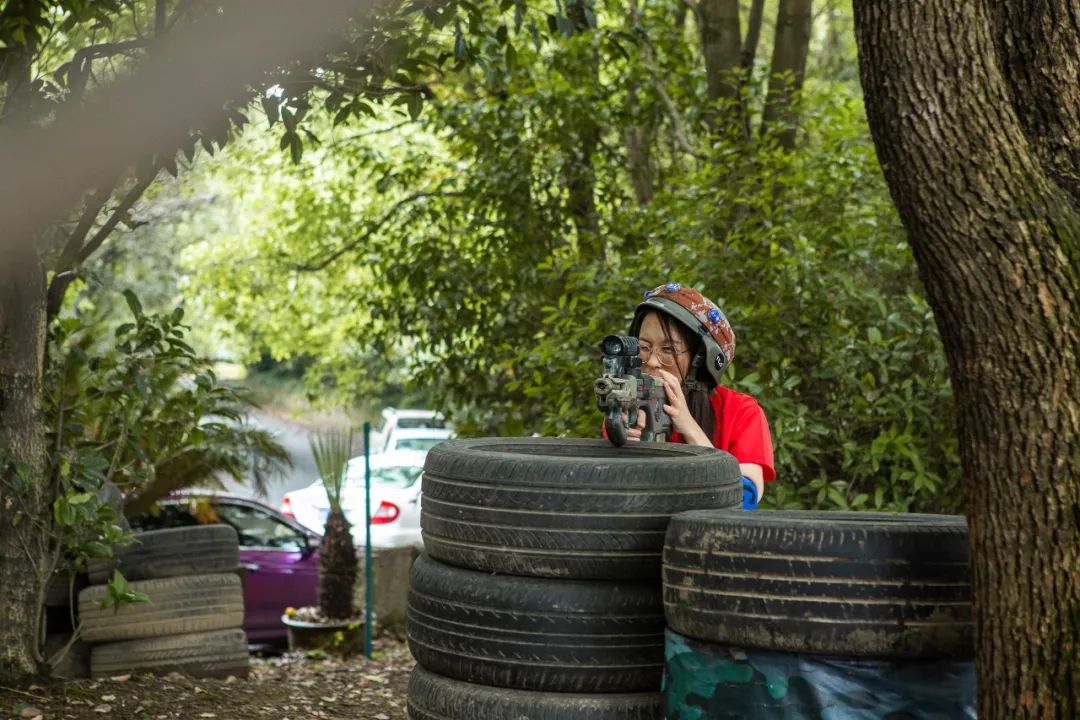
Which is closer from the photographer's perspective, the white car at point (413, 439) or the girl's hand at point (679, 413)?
the girl's hand at point (679, 413)

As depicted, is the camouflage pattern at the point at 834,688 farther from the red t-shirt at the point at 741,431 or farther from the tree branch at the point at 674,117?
the tree branch at the point at 674,117

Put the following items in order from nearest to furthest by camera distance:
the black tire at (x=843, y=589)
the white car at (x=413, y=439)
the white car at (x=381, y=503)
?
1. the black tire at (x=843, y=589)
2. the white car at (x=381, y=503)
3. the white car at (x=413, y=439)

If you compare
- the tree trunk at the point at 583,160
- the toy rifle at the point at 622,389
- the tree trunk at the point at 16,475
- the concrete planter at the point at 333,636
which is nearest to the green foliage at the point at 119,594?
the tree trunk at the point at 16,475

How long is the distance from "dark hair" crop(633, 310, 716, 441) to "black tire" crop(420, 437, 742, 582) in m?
0.96

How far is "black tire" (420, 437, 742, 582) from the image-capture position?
348cm

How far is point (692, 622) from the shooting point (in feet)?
10.2

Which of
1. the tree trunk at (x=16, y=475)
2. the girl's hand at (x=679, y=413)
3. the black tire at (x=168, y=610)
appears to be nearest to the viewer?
the girl's hand at (x=679, y=413)

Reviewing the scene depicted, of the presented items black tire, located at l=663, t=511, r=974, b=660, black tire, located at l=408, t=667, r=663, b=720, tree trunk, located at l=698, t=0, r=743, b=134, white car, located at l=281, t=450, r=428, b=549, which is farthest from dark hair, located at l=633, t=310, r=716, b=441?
white car, located at l=281, t=450, r=428, b=549

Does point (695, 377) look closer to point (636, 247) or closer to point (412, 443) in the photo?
point (636, 247)

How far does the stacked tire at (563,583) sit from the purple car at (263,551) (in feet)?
26.6

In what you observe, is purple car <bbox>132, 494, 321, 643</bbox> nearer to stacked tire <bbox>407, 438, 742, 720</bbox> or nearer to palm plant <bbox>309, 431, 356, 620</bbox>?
palm plant <bbox>309, 431, 356, 620</bbox>

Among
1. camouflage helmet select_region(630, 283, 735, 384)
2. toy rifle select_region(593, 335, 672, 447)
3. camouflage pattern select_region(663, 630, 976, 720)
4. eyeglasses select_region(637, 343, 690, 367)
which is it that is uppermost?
camouflage helmet select_region(630, 283, 735, 384)

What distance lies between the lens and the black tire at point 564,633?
3.51m

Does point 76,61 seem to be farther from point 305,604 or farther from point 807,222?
point 305,604
